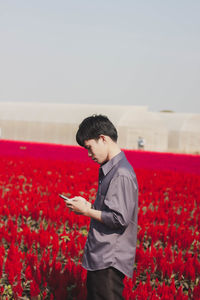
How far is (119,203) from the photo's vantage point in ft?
8.16

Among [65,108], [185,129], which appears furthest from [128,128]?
[185,129]

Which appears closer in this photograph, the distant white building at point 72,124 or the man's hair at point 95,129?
the man's hair at point 95,129

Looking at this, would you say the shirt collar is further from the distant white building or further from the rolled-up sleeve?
the distant white building

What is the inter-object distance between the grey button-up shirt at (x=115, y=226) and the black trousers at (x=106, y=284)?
0.05m

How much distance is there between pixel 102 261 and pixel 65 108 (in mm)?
33102

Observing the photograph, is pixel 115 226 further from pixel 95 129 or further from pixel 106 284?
pixel 95 129

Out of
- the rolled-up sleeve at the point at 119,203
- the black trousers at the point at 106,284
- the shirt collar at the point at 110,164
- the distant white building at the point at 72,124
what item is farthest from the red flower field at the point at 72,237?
the distant white building at the point at 72,124

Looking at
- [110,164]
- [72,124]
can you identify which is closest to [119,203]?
[110,164]

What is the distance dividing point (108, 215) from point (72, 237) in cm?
211

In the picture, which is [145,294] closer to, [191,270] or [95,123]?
[191,270]

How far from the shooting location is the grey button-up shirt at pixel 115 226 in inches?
98.0

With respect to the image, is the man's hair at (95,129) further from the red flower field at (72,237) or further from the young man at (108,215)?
the red flower field at (72,237)

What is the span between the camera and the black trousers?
8.32 feet

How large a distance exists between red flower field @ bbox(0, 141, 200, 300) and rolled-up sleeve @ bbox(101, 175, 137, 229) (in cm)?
97
